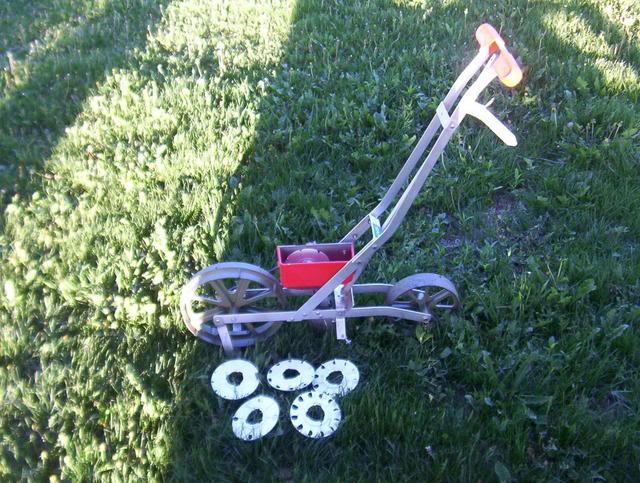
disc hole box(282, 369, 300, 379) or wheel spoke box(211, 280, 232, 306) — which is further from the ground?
wheel spoke box(211, 280, 232, 306)

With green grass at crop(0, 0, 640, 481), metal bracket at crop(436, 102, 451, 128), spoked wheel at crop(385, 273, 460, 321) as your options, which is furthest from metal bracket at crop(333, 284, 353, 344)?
metal bracket at crop(436, 102, 451, 128)

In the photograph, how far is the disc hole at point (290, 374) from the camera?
270cm

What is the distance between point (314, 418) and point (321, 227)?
1.19m

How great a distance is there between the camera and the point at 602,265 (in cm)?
308

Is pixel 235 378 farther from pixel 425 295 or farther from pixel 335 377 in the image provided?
pixel 425 295

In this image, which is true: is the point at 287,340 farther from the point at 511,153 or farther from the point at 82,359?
the point at 511,153

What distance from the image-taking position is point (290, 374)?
107 inches

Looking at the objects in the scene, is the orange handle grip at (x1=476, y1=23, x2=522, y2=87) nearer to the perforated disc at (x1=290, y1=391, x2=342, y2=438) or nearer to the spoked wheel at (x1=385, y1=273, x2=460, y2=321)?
the spoked wheel at (x1=385, y1=273, x2=460, y2=321)

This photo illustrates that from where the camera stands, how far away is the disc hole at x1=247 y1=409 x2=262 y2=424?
8.23ft

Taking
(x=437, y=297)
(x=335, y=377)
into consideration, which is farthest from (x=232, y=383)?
(x=437, y=297)

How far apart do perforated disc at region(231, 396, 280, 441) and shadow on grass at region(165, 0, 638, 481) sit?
0.12 ft

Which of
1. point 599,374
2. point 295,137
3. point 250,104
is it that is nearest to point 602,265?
point 599,374

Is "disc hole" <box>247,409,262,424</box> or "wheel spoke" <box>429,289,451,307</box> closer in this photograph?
"disc hole" <box>247,409,262,424</box>

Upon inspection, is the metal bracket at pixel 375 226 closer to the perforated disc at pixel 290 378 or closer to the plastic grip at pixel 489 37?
the perforated disc at pixel 290 378
